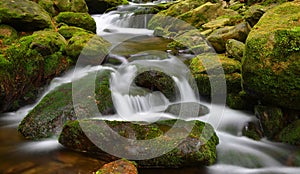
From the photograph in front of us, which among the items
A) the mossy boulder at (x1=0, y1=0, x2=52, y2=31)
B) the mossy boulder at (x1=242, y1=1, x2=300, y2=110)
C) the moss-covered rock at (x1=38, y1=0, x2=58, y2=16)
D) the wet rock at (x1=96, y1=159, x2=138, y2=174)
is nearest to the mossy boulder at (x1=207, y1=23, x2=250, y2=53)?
the mossy boulder at (x1=242, y1=1, x2=300, y2=110)

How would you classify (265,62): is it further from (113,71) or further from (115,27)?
(115,27)

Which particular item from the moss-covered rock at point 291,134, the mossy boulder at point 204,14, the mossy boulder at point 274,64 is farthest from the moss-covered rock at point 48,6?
the moss-covered rock at point 291,134

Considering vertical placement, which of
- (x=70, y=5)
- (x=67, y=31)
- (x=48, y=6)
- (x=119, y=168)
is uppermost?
(x=48, y=6)

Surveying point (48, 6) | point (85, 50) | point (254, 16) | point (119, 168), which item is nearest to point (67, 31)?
point (85, 50)

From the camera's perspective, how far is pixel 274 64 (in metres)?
5.09

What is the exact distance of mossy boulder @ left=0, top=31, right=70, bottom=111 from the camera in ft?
21.1

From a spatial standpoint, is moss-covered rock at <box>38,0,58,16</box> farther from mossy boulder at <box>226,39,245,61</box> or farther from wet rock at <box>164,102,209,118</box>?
mossy boulder at <box>226,39,245,61</box>

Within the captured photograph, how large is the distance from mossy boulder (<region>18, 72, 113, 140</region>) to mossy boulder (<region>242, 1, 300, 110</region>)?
326 centimetres

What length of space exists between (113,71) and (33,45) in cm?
226

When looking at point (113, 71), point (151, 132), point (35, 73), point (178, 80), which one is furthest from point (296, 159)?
point (35, 73)

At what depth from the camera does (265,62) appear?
5.15 m

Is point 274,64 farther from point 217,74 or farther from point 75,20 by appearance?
point 75,20

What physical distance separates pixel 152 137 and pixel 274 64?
106 inches

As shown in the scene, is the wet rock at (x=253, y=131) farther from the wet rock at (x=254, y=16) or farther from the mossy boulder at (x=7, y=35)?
the mossy boulder at (x=7, y=35)
